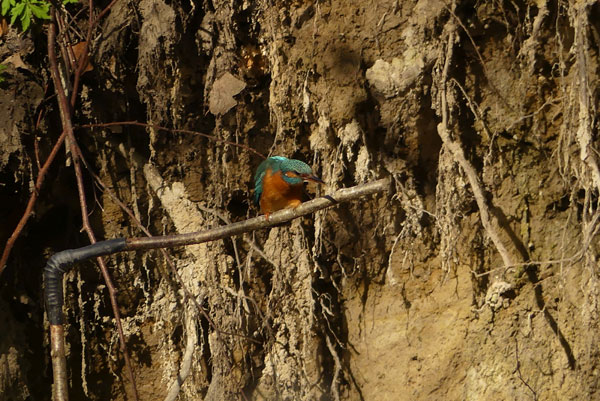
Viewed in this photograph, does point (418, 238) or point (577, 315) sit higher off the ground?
point (418, 238)

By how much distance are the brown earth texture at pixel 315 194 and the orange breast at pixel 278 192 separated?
8.4 inches

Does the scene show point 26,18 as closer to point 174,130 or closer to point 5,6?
point 5,6

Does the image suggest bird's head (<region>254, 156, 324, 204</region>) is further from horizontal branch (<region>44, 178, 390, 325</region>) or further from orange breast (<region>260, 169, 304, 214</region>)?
horizontal branch (<region>44, 178, 390, 325</region>)

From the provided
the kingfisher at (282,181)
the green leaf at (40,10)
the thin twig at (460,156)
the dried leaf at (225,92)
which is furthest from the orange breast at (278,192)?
the green leaf at (40,10)

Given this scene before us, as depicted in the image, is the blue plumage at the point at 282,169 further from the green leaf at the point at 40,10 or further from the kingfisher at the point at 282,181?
the green leaf at the point at 40,10

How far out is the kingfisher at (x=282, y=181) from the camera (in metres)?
3.08

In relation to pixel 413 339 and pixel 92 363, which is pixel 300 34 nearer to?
pixel 413 339

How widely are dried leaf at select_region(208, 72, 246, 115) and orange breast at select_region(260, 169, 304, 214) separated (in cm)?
51

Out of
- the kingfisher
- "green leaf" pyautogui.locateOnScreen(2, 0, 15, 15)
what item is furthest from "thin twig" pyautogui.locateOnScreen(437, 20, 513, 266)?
"green leaf" pyautogui.locateOnScreen(2, 0, 15, 15)

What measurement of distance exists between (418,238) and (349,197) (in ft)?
4.64

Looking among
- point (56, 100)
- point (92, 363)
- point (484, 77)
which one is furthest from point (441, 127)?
point (92, 363)

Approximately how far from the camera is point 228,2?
343cm

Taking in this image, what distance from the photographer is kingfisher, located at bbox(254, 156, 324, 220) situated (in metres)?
3.08

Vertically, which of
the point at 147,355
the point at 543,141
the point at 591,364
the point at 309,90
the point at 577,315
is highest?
the point at 309,90
